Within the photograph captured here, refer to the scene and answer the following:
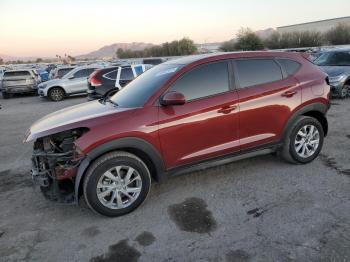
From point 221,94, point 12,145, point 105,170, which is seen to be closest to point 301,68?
point 221,94

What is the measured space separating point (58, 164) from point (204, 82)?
206 centimetres

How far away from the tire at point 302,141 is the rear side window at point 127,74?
364 inches

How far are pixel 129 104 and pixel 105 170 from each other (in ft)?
3.07

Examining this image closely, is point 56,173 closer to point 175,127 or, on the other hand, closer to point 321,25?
point 175,127

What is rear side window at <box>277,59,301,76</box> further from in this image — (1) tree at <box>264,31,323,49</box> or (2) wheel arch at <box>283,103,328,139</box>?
(1) tree at <box>264,31,323,49</box>

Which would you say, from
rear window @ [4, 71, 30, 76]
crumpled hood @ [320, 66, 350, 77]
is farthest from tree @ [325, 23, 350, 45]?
rear window @ [4, 71, 30, 76]

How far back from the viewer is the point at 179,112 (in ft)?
13.5

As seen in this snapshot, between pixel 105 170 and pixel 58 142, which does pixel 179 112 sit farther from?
pixel 58 142

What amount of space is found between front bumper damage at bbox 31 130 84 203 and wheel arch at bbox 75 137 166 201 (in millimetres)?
110

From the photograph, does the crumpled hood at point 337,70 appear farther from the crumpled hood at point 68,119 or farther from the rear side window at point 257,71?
the crumpled hood at point 68,119

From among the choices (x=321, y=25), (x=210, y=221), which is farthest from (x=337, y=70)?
(x=321, y=25)

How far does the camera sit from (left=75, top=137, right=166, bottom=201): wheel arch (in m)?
3.78

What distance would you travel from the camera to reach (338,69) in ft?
35.5

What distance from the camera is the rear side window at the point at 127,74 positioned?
13375 mm
